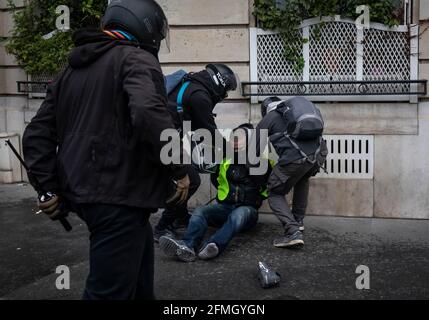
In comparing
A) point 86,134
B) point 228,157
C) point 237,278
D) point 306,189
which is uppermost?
point 86,134

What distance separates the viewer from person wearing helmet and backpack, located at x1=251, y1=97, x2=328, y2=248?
214 inches

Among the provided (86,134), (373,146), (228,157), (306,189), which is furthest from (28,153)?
(373,146)

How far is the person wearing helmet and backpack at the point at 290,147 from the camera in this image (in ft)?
17.8

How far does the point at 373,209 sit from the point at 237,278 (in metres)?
2.46

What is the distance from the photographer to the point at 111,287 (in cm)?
311

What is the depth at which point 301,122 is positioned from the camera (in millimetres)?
5375

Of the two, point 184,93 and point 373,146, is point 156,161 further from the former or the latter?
point 373,146

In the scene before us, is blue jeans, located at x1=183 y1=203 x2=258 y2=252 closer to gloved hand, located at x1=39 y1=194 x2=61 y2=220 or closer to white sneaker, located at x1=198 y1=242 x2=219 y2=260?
Result: white sneaker, located at x1=198 y1=242 x2=219 y2=260

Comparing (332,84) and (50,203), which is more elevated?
(332,84)

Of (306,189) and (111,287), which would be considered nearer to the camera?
(111,287)

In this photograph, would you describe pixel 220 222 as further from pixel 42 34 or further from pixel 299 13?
pixel 42 34

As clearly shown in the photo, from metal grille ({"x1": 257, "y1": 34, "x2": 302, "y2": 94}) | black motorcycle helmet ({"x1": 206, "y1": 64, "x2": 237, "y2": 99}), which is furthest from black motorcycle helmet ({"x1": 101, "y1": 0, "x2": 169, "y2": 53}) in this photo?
metal grille ({"x1": 257, "y1": 34, "x2": 302, "y2": 94})

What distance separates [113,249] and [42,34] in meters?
6.04

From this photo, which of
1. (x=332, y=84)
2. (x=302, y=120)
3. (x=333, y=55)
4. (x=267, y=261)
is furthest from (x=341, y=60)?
(x=267, y=261)
